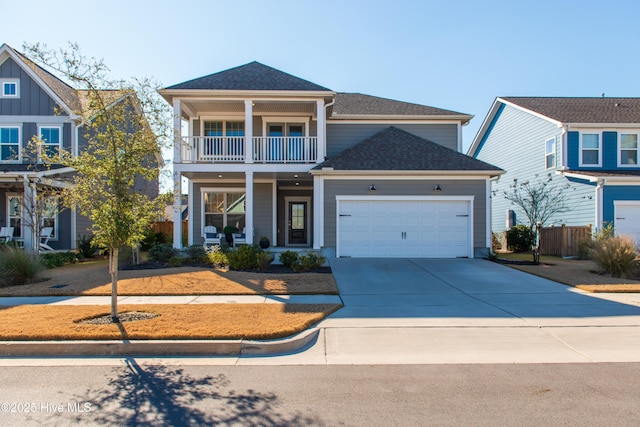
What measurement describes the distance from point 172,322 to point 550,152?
67.3ft

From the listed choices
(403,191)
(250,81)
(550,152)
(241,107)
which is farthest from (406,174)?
(550,152)

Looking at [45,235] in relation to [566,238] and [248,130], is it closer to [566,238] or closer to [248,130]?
[248,130]

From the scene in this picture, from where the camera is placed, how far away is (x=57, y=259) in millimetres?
15188

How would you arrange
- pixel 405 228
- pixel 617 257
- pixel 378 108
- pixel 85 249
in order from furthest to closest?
pixel 378 108
pixel 85 249
pixel 405 228
pixel 617 257

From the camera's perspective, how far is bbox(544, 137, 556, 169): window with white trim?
2100 cm

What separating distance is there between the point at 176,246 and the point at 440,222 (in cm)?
1011

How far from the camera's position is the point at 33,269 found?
11.7m

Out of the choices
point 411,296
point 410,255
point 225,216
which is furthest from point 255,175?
point 411,296

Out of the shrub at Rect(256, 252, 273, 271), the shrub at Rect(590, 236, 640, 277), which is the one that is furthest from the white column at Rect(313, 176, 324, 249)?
the shrub at Rect(590, 236, 640, 277)

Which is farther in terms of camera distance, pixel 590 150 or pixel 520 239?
pixel 520 239

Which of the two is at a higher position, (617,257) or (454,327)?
(617,257)

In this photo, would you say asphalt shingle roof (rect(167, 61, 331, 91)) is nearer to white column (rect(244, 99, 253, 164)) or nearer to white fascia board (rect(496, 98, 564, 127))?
white column (rect(244, 99, 253, 164))

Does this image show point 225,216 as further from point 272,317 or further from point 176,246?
point 272,317

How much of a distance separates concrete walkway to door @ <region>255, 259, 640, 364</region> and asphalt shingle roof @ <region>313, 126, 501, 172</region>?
18.7 ft
